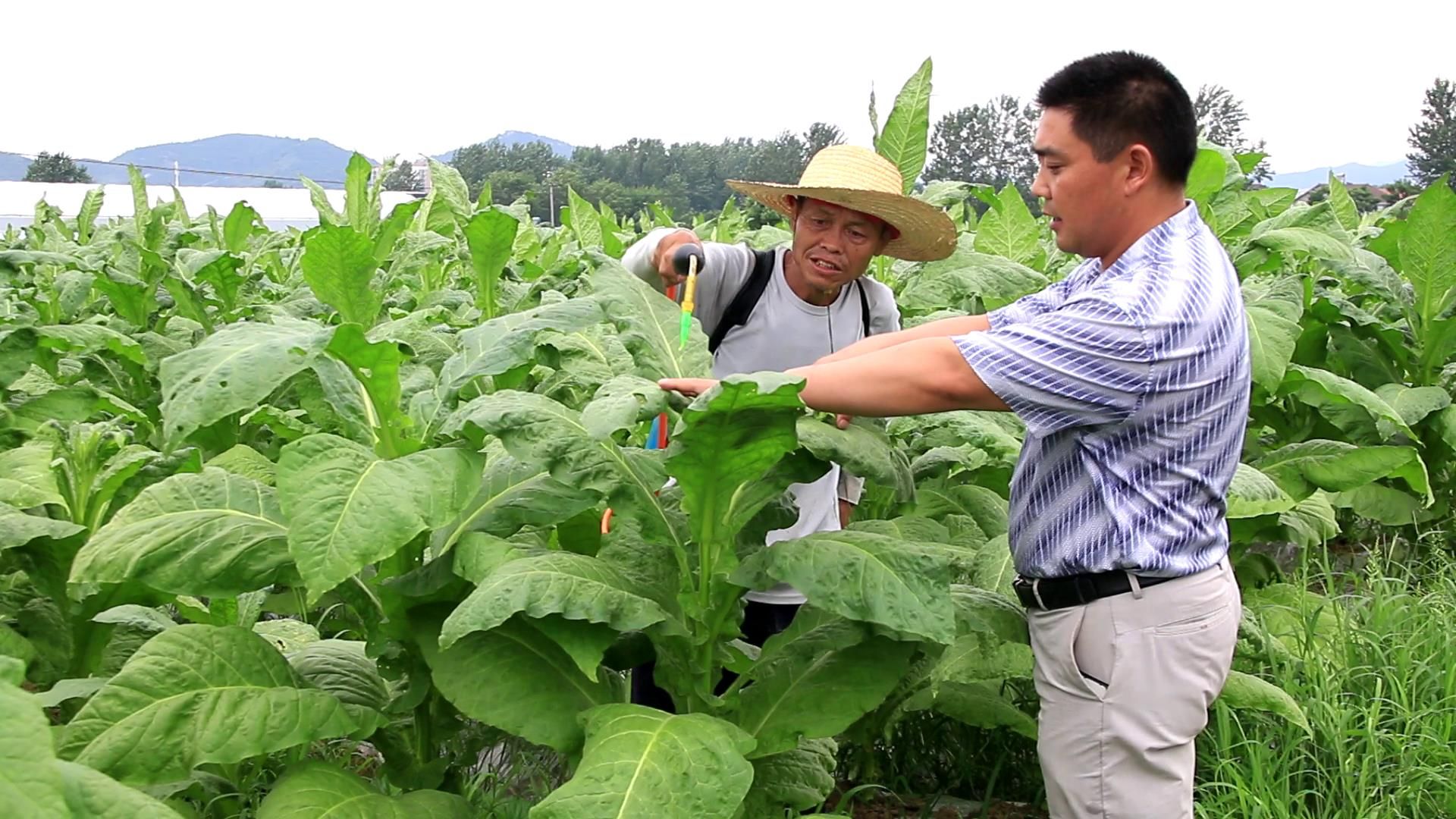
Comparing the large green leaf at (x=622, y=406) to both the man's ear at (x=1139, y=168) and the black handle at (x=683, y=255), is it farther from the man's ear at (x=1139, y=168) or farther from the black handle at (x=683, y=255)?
the man's ear at (x=1139, y=168)

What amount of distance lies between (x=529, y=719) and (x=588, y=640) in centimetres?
25

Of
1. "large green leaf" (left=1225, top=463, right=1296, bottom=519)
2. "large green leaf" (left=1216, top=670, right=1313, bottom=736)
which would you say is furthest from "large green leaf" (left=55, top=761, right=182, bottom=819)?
"large green leaf" (left=1225, top=463, right=1296, bottom=519)

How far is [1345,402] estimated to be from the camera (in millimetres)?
4531

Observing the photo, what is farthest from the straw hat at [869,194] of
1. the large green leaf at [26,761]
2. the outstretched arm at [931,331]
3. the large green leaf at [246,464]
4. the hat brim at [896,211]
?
the large green leaf at [26,761]

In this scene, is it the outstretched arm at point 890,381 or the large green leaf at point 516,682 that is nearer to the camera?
the outstretched arm at point 890,381

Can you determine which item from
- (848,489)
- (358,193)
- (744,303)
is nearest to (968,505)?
(848,489)

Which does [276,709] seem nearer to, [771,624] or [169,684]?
[169,684]

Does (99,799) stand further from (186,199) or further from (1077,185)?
(186,199)

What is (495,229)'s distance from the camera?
14.1 feet

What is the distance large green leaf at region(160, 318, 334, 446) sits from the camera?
2090 mm

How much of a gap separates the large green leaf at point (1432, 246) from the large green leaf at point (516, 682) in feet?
12.7

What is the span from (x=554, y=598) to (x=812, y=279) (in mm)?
1235

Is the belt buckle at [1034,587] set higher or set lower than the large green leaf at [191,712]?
higher

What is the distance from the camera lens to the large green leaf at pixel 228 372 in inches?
82.3
